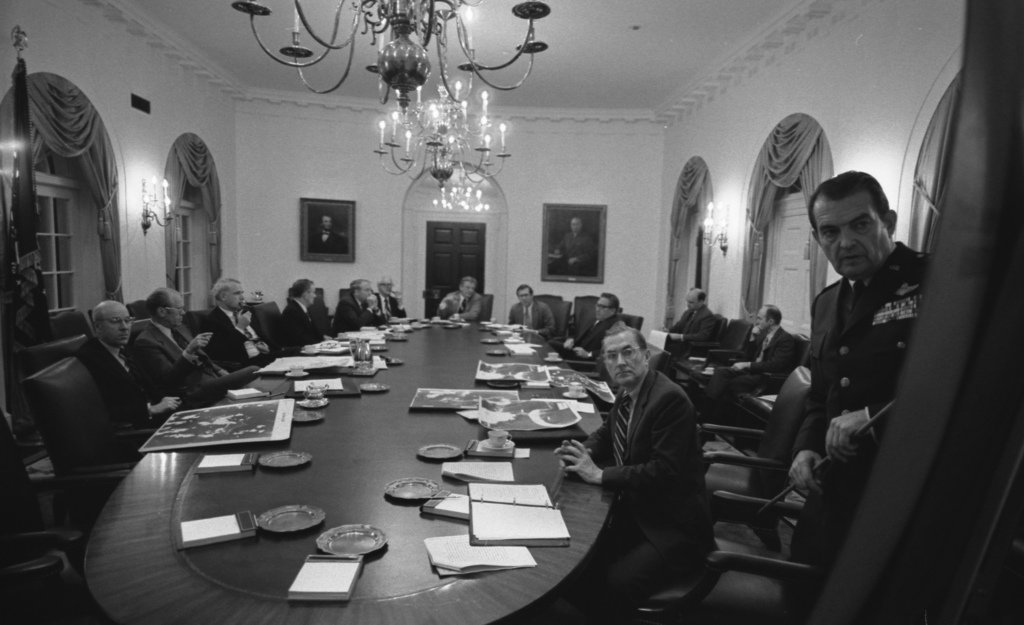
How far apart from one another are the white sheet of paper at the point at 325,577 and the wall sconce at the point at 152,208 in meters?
6.68

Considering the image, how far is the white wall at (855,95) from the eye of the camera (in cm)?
431

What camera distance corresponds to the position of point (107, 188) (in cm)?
603

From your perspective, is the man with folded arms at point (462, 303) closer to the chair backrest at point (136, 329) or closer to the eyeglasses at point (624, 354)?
the chair backrest at point (136, 329)

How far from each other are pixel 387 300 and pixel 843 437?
25.0 ft

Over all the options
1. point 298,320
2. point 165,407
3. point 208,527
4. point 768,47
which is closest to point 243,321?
point 298,320

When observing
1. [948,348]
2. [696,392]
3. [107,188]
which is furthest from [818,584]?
[107,188]

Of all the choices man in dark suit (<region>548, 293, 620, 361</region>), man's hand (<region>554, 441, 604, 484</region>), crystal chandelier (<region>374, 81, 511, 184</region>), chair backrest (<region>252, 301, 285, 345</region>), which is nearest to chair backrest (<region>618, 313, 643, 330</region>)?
man in dark suit (<region>548, 293, 620, 361</region>)

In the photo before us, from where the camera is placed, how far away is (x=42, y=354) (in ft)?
10.7

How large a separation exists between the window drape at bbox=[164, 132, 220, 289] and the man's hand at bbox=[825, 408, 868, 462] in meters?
7.71

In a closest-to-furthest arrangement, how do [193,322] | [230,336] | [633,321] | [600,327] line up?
1. [230,336]
2. [193,322]
3. [600,327]
4. [633,321]

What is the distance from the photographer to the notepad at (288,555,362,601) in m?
1.20

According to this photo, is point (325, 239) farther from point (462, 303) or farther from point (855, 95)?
point (855, 95)

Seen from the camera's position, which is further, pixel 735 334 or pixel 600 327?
pixel 735 334

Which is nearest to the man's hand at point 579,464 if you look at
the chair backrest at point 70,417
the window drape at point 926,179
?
the chair backrest at point 70,417
